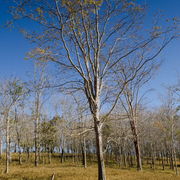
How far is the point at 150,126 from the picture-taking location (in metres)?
23.1

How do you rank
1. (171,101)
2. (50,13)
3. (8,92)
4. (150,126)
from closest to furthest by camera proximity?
(50,13) → (8,92) → (171,101) → (150,126)

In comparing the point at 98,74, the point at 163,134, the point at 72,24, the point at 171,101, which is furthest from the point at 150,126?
the point at 72,24

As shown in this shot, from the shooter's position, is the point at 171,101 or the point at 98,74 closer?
the point at 98,74

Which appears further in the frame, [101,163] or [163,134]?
[163,134]

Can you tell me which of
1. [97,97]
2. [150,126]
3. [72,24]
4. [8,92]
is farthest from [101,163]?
[150,126]

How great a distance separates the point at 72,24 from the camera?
647cm

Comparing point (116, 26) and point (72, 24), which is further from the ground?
point (116, 26)

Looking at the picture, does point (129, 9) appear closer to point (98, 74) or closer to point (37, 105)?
point (98, 74)

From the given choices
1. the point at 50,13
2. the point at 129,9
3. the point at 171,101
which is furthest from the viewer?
the point at 171,101

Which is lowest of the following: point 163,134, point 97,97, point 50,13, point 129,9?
point 163,134

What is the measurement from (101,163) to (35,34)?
6042mm

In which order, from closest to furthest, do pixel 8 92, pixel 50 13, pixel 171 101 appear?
pixel 50 13 → pixel 8 92 → pixel 171 101

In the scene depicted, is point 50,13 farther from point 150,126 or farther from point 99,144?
point 150,126

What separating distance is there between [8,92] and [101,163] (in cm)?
1140
